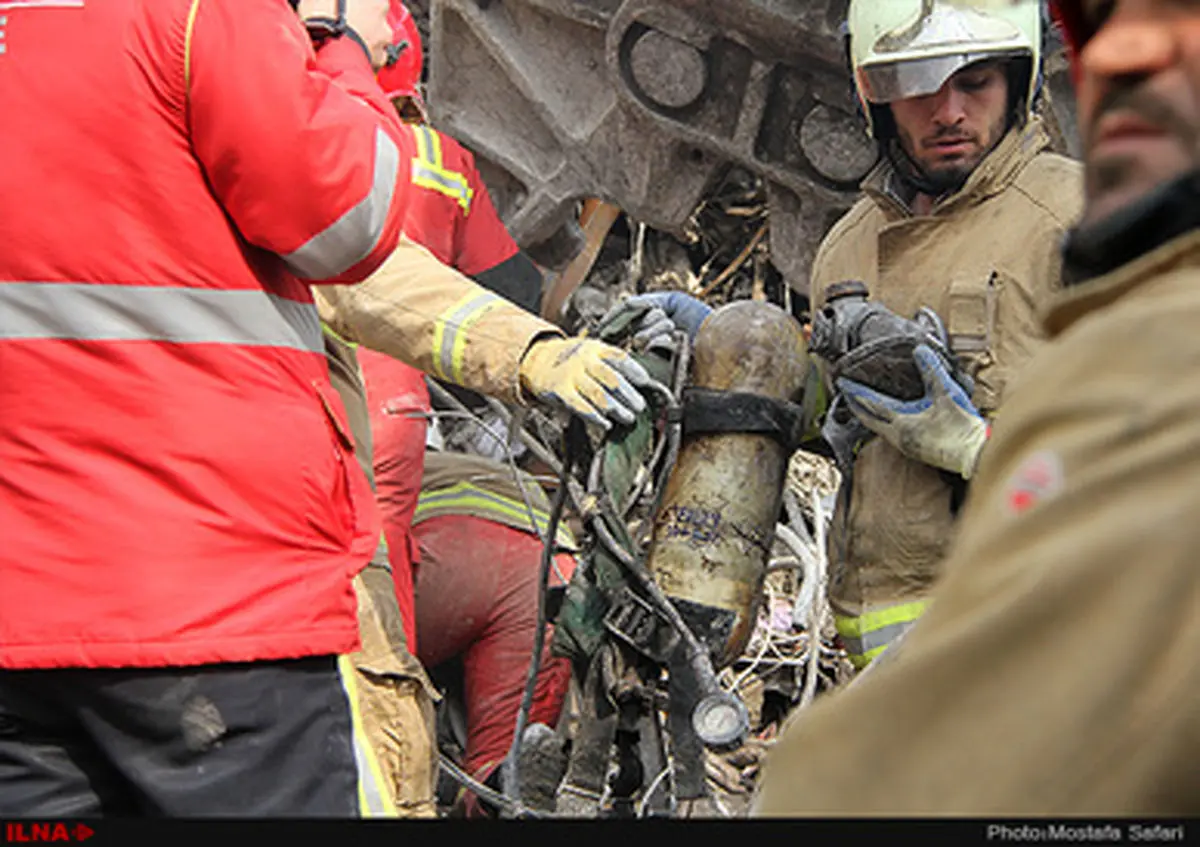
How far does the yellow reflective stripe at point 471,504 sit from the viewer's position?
13.4ft

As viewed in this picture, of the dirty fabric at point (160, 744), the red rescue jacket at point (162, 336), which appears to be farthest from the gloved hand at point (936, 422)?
the dirty fabric at point (160, 744)

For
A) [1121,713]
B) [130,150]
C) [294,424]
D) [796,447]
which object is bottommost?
[796,447]

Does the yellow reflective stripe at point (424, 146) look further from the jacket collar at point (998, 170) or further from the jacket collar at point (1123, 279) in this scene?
the jacket collar at point (1123, 279)

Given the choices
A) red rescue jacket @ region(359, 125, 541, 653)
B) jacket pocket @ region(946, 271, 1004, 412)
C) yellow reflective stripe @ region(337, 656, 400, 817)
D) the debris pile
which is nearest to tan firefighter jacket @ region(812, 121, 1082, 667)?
jacket pocket @ region(946, 271, 1004, 412)

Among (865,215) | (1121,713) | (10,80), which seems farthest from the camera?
(865,215)

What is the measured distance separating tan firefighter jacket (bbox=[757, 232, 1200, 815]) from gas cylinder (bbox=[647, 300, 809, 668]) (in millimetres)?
1941

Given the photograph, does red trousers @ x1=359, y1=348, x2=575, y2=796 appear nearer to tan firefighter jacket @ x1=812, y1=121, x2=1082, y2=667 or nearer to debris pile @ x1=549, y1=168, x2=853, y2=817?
debris pile @ x1=549, y1=168, x2=853, y2=817

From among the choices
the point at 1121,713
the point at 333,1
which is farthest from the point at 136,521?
the point at 1121,713

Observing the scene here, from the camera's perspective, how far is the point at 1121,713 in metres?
0.60

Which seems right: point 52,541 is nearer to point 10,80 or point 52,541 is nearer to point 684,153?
point 10,80

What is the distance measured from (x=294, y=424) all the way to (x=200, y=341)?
0.55 ft

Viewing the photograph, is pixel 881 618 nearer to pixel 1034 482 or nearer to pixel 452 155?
pixel 1034 482

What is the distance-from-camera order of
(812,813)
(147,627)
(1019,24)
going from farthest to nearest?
1. (1019,24)
2. (147,627)
3. (812,813)

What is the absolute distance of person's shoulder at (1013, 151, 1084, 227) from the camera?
275 cm
